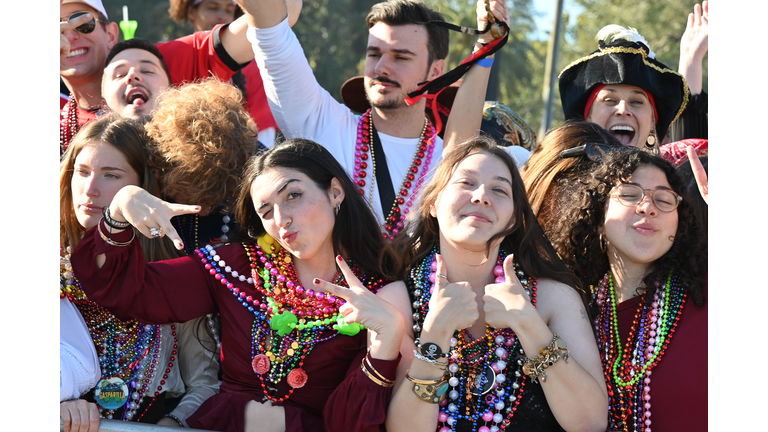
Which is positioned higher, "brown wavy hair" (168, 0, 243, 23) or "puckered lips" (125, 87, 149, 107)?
"brown wavy hair" (168, 0, 243, 23)

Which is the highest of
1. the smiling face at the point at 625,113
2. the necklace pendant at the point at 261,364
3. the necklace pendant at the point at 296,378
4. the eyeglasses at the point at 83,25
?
the eyeglasses at the point at 83,25

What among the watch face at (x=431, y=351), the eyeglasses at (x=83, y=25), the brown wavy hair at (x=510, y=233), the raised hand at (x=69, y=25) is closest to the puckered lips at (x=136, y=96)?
the raised hand at (x=69, y=25)

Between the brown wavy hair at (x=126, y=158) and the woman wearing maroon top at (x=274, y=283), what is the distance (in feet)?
0.89

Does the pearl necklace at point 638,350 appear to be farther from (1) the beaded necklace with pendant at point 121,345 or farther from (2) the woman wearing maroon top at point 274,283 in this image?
(1) the beaded necklace with pendant at point 121,345

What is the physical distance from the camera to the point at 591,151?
117 inches

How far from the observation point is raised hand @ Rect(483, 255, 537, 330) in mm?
2301

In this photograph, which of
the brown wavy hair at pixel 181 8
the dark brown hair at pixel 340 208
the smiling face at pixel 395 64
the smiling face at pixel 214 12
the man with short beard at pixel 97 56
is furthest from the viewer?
the brown wavy hair at pixel 181 8

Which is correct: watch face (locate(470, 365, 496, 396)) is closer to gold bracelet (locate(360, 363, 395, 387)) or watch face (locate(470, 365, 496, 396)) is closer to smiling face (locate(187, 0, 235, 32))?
gold bracelet (locate(360, 363, 395, 387))

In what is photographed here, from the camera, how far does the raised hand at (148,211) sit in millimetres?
2342

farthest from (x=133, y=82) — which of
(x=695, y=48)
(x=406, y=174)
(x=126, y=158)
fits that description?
(x=695, y=48)

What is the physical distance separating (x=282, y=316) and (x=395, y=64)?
1.68 meters

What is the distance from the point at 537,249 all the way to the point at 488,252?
23 centimetres

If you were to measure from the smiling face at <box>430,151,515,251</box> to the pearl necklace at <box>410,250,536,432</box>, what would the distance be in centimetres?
23

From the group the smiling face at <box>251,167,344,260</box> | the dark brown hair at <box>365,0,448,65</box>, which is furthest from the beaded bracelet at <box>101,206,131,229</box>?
the dark brown hair at <box>365,0,448,65</box>
